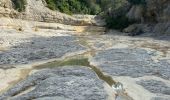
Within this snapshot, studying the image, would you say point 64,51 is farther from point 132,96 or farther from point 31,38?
point 132,96

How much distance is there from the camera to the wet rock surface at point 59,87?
25816 millimetres

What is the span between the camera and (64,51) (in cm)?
4569

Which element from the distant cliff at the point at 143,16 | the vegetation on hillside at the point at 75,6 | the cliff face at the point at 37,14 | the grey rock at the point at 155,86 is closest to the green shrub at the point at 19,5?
the cliff face at the point at 37,14

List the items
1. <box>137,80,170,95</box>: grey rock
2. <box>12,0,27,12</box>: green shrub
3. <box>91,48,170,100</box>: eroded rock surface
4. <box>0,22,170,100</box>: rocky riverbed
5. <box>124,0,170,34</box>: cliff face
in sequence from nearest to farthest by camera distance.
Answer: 1. <box>0,22,170,100</box>: rocky riverbed
2. <box>137,80,170,95</box>: grey rock
3. <box>91,48,170,100</box>: eroded rock surface
4. <box>124,0,170,34</box>: cliff face
5. <box>12,0,27,12</box>: green shrub

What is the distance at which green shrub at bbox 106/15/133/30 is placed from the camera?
7625cm

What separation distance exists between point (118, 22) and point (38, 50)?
33731 millimetres

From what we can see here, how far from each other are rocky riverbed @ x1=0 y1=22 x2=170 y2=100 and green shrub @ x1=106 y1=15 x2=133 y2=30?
20308 mm

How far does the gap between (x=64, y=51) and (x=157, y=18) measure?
29.0 m

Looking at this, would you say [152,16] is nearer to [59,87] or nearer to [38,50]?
[38,50]

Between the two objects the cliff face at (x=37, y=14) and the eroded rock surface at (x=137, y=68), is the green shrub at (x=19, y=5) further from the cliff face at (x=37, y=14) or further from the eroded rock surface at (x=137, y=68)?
the eroded rock surface at (x=137, y=68)

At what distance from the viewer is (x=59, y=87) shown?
27609mm

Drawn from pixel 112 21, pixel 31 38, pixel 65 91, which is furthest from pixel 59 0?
pixel 65 91

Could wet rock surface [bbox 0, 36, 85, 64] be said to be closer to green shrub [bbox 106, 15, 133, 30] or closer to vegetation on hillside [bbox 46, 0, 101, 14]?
green shrub [bbox 106, 15, 133, 30]

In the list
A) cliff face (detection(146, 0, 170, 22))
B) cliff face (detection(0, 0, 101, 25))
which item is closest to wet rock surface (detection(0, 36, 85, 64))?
cliff face (detection(0, 0, 101, 25))
